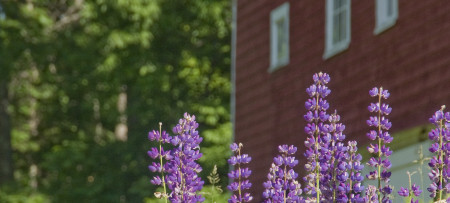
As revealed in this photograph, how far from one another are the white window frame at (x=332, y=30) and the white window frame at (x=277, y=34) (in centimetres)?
146

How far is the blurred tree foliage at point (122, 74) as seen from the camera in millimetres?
31828

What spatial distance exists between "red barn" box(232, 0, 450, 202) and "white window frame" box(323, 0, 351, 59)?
13 mm

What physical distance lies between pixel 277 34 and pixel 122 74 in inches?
467

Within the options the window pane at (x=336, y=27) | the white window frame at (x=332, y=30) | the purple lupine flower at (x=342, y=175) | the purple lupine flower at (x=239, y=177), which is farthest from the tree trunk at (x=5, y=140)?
the purple lupine flower at (x=342, y=175)

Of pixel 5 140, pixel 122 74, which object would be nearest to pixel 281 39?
pixel 122 74

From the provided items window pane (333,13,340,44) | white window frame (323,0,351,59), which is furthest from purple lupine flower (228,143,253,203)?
window pane (333,13,340,44)

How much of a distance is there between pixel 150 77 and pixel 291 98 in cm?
1256

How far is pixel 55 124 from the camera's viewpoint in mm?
40719

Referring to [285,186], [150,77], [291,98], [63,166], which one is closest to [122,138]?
[63,166]

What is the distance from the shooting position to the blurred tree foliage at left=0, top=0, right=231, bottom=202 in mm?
31828

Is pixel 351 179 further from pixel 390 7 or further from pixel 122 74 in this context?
A: pixel 122 74

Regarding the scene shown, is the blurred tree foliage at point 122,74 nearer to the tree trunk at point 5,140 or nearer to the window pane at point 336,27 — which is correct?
the tree trunk at point 5,140

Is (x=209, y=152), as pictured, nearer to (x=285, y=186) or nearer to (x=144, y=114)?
(x=144, y=114)

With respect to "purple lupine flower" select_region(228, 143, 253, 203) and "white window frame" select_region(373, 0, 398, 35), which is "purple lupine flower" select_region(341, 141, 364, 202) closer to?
"purple lupine flower" select_region(228, 143, 253, 203)
